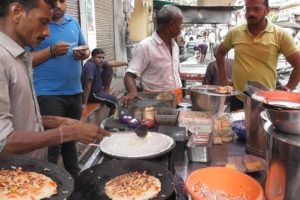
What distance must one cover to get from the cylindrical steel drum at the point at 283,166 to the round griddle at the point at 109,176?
1.48 feet

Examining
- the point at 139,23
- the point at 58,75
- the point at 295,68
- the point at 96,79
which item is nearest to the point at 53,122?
the point at 58,75

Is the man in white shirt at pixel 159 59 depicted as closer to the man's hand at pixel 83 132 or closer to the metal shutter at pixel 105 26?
the man's hand at pixel 83 132

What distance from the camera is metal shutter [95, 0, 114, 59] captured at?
778cm

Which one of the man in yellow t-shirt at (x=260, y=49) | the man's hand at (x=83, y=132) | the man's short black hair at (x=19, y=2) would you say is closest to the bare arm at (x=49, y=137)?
the man's hand at (x=83, y=132)

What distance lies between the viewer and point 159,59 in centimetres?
347

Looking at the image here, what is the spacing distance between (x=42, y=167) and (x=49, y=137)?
20 cm

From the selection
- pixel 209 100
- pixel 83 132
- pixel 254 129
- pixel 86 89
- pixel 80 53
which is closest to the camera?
pixel 83 132

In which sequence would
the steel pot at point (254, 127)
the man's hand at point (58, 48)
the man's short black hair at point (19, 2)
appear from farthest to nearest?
the man's hand at point (58, 48) < the steel pot at point (254, 127) < the man's short black hair at point (19, 2)

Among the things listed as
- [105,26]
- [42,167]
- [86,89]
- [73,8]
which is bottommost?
[86,89]

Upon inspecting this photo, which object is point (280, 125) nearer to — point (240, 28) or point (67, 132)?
point (67, 132)

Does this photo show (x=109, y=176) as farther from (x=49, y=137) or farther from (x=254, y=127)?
(x=254, y=127)

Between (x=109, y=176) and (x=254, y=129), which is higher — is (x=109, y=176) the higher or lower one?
the lower one

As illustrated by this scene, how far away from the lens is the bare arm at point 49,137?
5.02ft

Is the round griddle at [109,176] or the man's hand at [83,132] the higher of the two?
the man's hand at [83,132]
